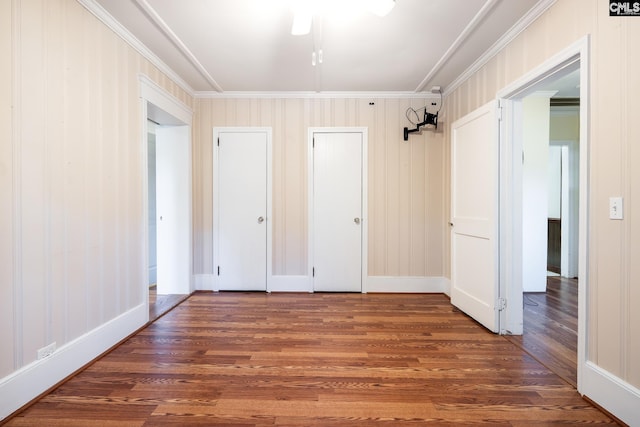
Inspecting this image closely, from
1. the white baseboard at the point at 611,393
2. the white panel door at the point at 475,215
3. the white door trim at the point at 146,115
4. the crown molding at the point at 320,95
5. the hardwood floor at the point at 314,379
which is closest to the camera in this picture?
the white baseboard at the point at 611,393

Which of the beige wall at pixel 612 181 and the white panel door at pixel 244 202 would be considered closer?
the beige wall at pixel 612 181

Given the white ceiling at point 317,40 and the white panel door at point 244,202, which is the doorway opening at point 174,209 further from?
the white ceiling at point 317,40

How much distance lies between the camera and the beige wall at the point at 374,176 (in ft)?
12.5

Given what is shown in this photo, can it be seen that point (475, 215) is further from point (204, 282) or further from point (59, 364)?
point (59, 364)

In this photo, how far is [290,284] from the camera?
3855 millimetres

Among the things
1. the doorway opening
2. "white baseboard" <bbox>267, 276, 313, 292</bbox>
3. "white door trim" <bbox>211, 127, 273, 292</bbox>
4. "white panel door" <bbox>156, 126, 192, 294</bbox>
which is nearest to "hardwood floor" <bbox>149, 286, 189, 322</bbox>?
the doorway opening

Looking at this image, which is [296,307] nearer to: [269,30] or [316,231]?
[316,231]

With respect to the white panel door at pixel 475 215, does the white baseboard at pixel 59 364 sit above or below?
below

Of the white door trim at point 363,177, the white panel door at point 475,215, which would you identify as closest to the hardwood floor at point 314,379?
the white panel door at point 475,215

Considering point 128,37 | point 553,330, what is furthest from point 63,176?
point 553,330

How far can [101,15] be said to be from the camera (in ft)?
7.11

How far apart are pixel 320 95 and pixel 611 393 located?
356 cm

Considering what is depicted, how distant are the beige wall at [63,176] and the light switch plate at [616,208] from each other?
305cm

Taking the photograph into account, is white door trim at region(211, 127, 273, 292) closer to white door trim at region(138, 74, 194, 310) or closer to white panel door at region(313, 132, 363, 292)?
white door trim at region(138, 74, 194, 310)
